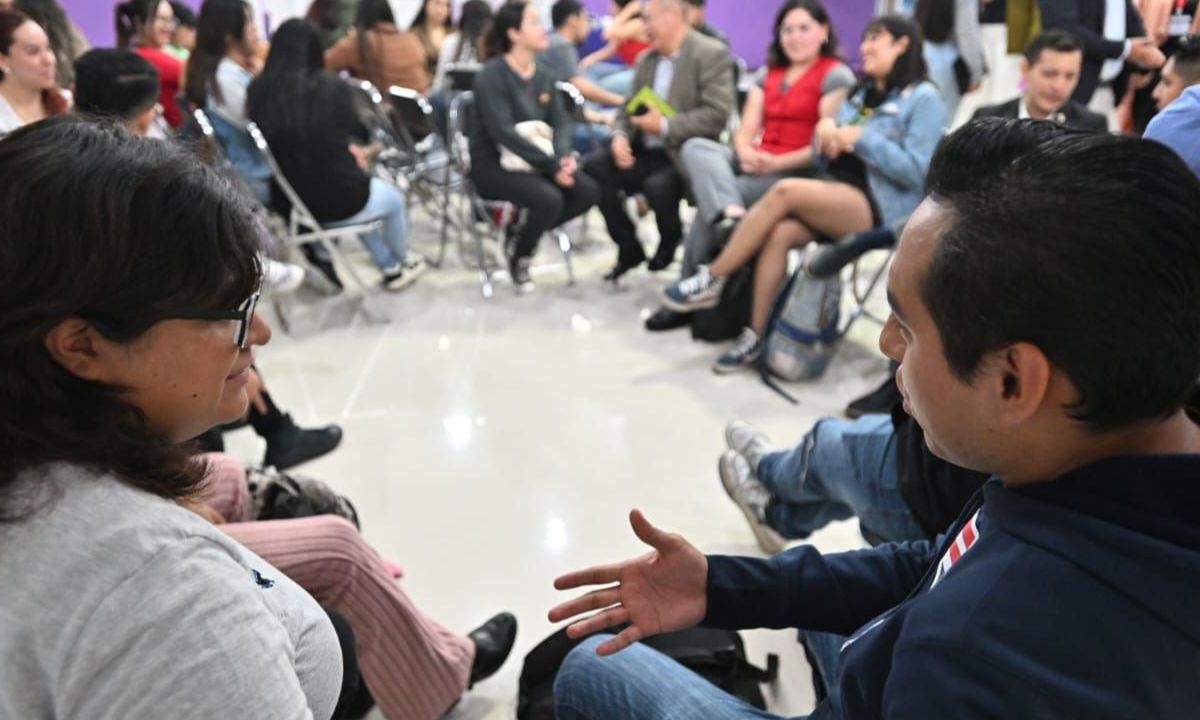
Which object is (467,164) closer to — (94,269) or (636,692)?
(636,692)

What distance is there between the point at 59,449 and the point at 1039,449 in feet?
2.75

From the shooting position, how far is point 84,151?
0.80 metres

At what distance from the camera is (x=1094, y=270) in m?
Result: 0.66

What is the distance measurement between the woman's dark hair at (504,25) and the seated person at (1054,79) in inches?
86.9

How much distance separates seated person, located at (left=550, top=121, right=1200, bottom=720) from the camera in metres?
0.66

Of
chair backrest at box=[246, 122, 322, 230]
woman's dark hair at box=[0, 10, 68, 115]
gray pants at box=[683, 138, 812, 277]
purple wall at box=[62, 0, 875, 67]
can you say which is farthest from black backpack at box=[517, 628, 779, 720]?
purple wall at box=[62, 0, 875, 67]

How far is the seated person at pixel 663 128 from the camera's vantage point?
4246 millimetres

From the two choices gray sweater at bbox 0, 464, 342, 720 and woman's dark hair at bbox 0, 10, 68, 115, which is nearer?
gray sweater at bbox 0, 464, 342, 720

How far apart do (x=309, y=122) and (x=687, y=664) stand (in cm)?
287

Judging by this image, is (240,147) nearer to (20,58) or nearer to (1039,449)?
(20,58)

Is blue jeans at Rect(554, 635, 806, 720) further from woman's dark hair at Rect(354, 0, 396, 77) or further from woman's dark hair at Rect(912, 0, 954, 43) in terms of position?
woman's dark hair at Rect(354, 0, 396, 77)

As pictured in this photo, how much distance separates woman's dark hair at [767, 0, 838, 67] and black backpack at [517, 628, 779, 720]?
300cm

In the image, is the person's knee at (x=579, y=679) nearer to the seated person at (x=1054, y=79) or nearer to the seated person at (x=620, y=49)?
the seated person at (x=1054, y=79)

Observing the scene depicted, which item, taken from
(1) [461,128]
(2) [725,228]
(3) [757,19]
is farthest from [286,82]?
(3) [757,19]
